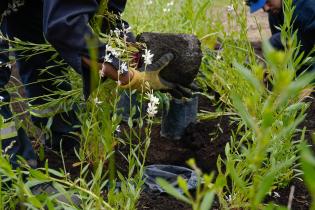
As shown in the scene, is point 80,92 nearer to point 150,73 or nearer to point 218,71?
point 150,73

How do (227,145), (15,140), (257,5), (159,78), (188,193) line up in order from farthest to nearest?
(257,5) → (159,78) → (15,140) → (227,145) → (188,193)

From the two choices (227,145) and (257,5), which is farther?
(257,5)

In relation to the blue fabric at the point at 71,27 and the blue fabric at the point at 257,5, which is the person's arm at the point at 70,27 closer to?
the blue fabric at the point at 71,27

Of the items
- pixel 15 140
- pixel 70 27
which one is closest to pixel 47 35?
pixel 70 27

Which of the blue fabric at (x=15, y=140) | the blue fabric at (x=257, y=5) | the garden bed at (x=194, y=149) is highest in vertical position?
the blue fabric at (x=257, y=5)

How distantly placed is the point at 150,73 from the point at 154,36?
16 centimetres

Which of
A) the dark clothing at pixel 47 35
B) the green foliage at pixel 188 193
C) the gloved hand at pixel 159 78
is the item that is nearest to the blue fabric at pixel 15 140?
the dark clothing at pixel 47 35

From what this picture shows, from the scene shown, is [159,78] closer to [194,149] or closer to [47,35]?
[194,149]

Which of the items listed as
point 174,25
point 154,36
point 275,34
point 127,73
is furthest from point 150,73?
Answer: point 275,34

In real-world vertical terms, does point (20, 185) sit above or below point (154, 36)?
below

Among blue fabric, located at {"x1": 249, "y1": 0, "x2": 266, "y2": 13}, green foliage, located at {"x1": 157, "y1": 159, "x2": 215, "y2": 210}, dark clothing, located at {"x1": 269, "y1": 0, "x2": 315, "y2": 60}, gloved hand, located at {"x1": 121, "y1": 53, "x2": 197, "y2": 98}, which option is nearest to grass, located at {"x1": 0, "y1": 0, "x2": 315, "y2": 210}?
green foliage, located at {"x1": 157, "y1": 159, "x2": 215, "y2": 210}

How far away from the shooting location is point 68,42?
182 cm

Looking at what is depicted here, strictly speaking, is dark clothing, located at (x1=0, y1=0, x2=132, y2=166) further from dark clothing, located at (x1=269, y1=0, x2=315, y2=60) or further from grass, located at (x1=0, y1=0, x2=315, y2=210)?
dark clothing, located at (x1=269, y1=0, x2=315, y2=60)

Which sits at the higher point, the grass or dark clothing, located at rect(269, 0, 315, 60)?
dark clothing, located at rect(269, 0, 315, 60)
